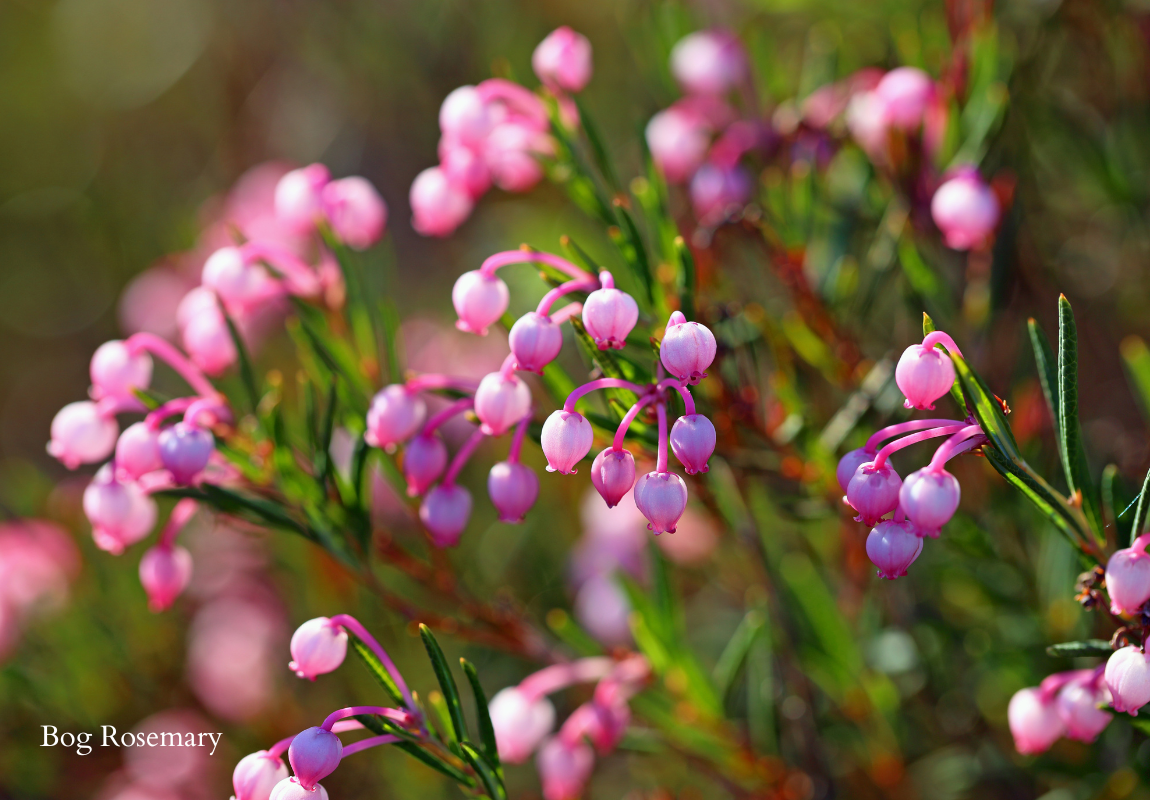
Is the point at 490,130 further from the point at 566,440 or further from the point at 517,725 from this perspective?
the point at 517,725

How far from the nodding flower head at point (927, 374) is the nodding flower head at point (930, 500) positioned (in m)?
0.04

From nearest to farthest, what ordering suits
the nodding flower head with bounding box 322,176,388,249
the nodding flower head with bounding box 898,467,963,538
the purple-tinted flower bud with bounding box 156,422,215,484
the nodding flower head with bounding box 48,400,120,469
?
the nodding flower head with bounding box 898,467,963,538, the purple-tinted flower bud with bounding box 156,422,215,484, the nodding flower head with bounding box 48,400,120,469, the nodding flower head with bounding box 322,176,388,249

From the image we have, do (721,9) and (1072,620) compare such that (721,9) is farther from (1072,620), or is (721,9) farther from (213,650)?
(213,650)

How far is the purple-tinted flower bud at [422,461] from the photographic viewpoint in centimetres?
63

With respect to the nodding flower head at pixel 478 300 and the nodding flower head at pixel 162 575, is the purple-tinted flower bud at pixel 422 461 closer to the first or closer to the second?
the nodding flower head at pixel 478 300

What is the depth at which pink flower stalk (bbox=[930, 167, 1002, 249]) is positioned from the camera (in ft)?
2.29

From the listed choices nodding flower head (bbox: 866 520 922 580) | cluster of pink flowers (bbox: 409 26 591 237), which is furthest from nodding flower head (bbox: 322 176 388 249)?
nodding flower head (bbox: 866 520 922 580)

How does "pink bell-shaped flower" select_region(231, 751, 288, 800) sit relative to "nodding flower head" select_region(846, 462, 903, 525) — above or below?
below

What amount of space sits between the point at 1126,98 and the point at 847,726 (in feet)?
2.51

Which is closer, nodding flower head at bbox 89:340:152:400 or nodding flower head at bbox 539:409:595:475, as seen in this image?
nodding flower head at bbox 539:409:595:475

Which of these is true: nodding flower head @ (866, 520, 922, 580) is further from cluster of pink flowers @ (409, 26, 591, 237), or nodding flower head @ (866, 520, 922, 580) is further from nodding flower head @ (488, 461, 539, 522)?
cluster of pink flowers @ (409, 26, 591, 237)

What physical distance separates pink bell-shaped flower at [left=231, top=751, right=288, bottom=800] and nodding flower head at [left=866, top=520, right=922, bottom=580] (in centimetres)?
39

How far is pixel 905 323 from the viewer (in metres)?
0.96

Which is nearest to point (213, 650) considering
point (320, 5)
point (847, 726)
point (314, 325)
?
point (314, 325)
